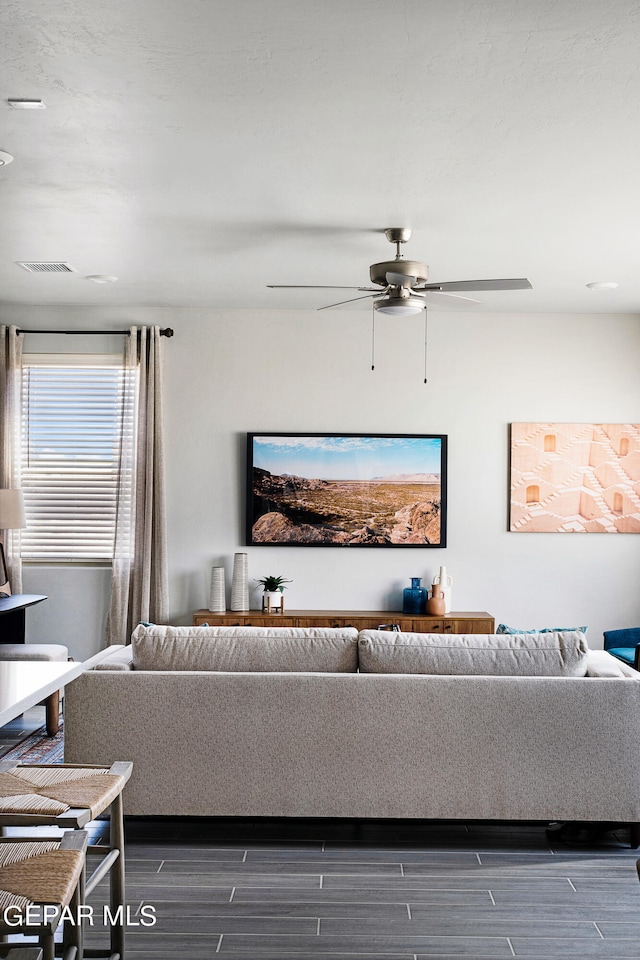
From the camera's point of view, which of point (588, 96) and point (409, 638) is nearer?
point (588, 96)

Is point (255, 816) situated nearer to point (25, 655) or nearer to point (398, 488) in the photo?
point (25, 655)

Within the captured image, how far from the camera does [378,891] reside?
9.80 ft

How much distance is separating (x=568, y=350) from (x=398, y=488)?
1670mm

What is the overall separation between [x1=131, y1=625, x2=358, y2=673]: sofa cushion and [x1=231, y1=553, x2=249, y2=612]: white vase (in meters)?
2.67

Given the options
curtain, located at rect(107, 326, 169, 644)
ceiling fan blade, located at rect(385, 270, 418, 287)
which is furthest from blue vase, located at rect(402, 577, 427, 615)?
ceiling fan blade, located at rect(385, 270, 418, 287)

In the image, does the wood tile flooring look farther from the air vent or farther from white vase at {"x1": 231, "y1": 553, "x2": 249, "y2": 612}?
the air vent

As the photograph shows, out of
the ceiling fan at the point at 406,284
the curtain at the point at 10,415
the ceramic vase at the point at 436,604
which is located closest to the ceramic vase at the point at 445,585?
the ceramic vase at the point at 436,604

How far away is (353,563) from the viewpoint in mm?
6359

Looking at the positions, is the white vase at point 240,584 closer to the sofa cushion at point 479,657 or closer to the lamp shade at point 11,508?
the lamp shade at point 11,508

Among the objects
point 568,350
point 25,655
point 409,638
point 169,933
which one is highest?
point 568,350

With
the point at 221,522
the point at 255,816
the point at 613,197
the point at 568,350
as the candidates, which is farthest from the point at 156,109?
the point at 568,350

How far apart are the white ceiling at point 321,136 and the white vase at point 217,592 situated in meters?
2.17

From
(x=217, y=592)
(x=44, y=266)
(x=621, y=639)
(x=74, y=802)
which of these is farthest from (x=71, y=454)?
(x=74, y=802)

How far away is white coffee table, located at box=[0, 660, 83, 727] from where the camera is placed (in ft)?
6.43
